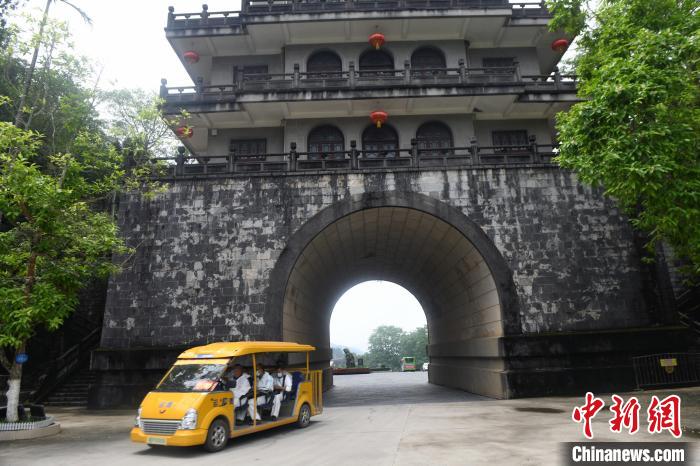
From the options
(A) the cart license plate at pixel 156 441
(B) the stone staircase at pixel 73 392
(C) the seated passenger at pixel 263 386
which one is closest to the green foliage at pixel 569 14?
(C) the seated passenger at pixel 263 386

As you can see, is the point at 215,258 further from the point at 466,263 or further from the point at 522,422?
the point at 522,422

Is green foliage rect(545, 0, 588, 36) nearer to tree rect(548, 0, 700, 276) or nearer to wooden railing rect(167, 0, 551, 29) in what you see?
tree rect(548, 0, 700, 276)

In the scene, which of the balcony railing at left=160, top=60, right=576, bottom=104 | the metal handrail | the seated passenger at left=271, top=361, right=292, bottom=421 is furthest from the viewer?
the balcony railing at left=160, top=60, right=576, bottom=104

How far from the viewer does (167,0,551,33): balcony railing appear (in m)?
18.2

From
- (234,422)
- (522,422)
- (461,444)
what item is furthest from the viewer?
(522,422)

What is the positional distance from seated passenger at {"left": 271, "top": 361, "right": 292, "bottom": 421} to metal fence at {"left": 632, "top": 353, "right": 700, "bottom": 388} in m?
10.3

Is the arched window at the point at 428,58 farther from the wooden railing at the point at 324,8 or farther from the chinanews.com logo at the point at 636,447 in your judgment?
the chinanews.com logo at the point at 636,447

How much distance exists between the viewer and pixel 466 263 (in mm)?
14984

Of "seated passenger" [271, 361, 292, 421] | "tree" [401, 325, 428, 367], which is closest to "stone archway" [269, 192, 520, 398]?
"seated passenger" [271, 361, 292, 421]

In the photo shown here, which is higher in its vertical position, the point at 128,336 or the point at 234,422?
the point at 128,336

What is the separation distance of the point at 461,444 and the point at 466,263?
8480mm

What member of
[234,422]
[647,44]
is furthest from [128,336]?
[647,44]

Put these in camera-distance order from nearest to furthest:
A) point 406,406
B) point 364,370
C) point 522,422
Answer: point 522,422
point 406,406
point 364,370

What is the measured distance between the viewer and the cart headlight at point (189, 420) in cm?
689
